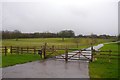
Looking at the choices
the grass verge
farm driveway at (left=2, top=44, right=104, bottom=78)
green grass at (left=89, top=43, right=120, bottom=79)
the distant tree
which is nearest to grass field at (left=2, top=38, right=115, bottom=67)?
the grass verge

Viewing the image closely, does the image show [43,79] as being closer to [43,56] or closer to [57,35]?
[43,56]

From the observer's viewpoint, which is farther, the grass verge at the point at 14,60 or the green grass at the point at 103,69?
the grass verge at the point at 14,60

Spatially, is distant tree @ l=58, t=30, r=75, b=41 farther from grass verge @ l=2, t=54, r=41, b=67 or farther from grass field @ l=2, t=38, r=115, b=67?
grass verge @ l=2, t=54, r=41, b=67

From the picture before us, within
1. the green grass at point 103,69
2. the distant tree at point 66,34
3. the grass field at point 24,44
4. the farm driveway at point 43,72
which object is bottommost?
the green grass at point 103,69

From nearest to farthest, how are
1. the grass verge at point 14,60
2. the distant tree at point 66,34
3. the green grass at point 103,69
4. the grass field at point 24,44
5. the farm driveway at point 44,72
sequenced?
the farm driveway at point 44,72
the green grass at point 103,69
the grass verge at point 14,60
the grass field at point 24,44
the distant tree at point 66,34

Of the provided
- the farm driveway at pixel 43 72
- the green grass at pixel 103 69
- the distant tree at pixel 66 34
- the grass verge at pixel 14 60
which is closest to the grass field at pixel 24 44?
the grass verge at pixel 14 60

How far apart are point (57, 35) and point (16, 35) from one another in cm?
4047

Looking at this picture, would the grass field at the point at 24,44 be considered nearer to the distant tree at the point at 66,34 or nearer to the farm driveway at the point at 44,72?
the farm driveway at the point at 44,72

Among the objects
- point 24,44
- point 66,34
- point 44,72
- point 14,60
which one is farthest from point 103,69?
point 66,34

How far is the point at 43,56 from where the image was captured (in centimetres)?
2269

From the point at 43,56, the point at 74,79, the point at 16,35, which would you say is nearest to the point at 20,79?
the point at 74,79

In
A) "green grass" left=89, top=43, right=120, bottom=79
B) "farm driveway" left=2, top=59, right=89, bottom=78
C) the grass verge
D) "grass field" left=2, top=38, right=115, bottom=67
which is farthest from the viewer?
"grass field" left=2, top=38, right=115, bottom=67

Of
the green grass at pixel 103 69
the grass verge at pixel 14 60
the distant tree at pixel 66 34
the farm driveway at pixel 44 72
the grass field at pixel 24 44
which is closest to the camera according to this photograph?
the farm driveway at pixel 44 72

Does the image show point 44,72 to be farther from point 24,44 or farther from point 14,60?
point 24,44
